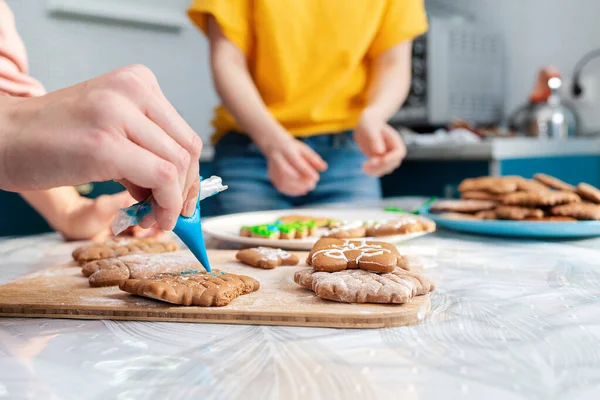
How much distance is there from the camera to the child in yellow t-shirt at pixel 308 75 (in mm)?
1494

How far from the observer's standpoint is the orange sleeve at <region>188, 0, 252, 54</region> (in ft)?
4.76

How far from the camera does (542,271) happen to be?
764mm

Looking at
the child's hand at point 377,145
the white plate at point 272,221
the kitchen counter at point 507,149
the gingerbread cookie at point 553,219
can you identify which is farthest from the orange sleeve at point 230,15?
the kitchen counter at point 507,149

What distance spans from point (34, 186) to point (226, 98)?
0.97 m

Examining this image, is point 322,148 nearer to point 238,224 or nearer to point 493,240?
Result: point 238,224

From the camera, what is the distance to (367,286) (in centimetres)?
58

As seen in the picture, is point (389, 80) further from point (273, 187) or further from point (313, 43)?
point (273, 187)

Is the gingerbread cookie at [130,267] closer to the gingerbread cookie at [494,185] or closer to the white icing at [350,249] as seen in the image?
the white icing at [350,249]

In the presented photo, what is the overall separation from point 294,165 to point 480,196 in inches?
15.8

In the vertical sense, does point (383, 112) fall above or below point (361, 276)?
above

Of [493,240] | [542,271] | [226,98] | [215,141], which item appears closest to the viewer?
[542,271]

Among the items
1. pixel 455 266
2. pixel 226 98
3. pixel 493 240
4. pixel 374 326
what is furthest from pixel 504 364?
pixel 226 98

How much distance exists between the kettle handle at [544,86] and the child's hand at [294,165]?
1673 mm

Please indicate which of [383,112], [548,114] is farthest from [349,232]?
[548,114]
